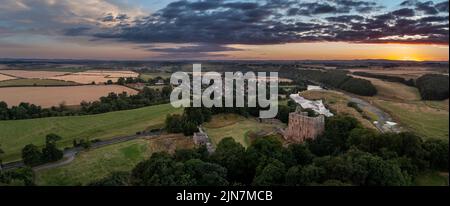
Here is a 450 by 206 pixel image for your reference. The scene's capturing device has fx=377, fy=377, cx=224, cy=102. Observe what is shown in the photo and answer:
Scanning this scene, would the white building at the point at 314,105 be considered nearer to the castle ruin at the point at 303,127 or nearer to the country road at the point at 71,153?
the castle ruin at the point at 303,127

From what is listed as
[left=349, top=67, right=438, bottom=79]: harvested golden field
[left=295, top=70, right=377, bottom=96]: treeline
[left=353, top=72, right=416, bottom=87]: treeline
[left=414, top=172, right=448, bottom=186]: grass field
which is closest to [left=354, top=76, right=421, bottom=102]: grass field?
[left=353, top=72, right=416, bottom=87]: treeline

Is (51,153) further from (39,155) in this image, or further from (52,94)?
(52,94)

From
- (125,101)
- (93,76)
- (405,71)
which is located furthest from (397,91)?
(93,76)

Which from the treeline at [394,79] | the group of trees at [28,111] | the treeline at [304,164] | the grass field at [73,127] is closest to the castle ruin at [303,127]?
the treeline at [304,164]

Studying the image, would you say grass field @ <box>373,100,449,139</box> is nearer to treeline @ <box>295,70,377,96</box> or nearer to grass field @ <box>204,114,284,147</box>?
treeline @ <box>295,70,377,96</box>

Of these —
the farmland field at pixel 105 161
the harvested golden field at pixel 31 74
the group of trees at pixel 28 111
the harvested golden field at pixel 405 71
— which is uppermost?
the harvested golden field at pixel 405 71
